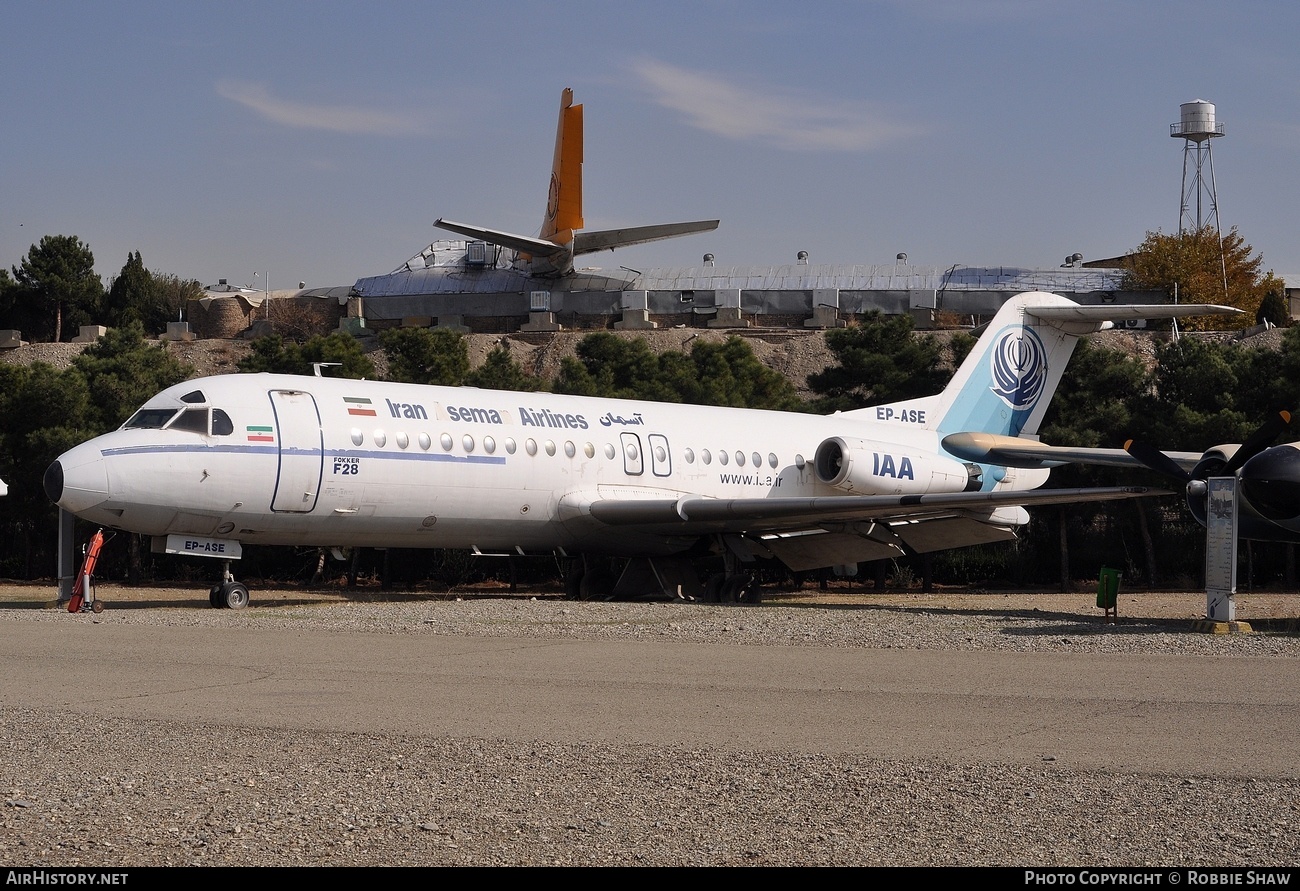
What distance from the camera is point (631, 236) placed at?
2746 inches

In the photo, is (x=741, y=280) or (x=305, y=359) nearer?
(x=305, y=359)

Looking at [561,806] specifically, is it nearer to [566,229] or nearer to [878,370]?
[878,370]

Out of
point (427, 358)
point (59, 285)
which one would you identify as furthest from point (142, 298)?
point (427, 358)

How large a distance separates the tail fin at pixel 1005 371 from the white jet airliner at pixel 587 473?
1.9 inches

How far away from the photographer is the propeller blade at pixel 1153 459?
19.2 metres

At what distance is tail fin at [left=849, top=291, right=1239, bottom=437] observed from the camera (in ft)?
96.4

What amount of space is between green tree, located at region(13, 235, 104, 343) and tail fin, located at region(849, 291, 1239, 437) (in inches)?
2459

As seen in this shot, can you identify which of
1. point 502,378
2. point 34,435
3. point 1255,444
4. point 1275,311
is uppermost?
point 1275,311

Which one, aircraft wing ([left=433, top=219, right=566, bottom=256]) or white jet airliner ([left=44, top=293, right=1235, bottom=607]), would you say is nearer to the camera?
white jet airliner ([left=44, top=293, right=1235, bottom=607])

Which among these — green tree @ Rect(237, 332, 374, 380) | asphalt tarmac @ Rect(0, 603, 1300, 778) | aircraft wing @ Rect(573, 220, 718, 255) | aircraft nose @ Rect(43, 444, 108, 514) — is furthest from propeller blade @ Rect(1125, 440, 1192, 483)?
aircraft wing @ Rect(573, 220, 718, 255)

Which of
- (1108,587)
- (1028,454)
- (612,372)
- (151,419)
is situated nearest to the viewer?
(1108,587)

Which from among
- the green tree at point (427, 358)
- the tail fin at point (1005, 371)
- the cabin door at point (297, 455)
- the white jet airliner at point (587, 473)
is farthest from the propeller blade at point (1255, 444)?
the green tree at point (427, 358)

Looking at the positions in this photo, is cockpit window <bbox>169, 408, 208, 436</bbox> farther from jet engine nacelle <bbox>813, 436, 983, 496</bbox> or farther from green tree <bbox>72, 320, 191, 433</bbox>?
green tree <bbox>72, 320, 191, 433</bbox>

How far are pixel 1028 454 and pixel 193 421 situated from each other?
1290 centimetres
